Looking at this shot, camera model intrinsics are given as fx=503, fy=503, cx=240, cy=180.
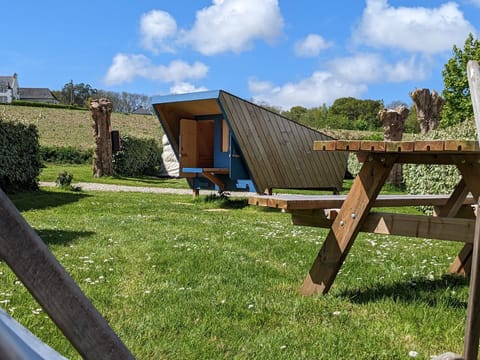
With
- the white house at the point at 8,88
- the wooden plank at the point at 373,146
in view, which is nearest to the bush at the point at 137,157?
the wooden plank at the point at 373,146

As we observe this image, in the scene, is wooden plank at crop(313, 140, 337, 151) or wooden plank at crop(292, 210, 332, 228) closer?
wooden plank at crop(313, 140, 337, 151)

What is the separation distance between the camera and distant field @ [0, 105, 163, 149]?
39125 mm

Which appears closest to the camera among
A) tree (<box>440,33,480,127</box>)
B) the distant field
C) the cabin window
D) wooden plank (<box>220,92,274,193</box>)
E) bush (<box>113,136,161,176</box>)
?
wooden plank (<box>220,92,274,193</box>)

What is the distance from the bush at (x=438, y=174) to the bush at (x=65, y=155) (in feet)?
79.5

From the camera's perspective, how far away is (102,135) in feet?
72.3

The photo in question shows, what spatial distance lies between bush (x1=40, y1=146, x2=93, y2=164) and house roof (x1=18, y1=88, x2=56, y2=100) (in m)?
81.8

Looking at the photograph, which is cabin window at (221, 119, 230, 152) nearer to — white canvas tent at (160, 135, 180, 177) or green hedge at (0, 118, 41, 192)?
green hedge at (0, 118, 41, 192)

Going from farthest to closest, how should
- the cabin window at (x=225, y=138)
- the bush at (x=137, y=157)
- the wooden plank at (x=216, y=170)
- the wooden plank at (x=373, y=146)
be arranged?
the bush at (x=137, y=157) < the cabin window at (x=225, y=138) < the wooden plank at (x=216, y=170) < the wooden plank at (x=373, y=146)

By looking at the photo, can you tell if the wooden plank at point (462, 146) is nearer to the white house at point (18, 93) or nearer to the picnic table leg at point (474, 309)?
the picnic table leg at point (474, 309)

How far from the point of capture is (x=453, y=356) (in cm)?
129

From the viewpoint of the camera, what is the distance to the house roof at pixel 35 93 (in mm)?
108500

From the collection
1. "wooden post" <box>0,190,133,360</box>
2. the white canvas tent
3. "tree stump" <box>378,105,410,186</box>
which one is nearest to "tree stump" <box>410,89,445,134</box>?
"tree stump" <box>378,105,410,186</box>

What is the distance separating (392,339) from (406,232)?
0.82 metres

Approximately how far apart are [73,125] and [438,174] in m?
40.0
